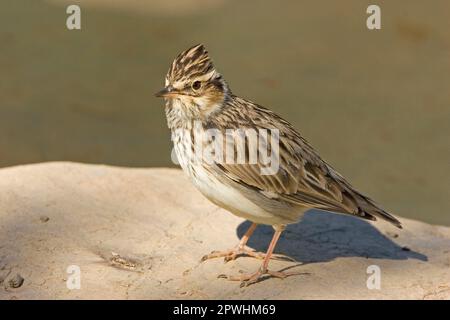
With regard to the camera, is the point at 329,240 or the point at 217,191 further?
the point at 329,240

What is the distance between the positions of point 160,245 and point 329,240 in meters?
1.69

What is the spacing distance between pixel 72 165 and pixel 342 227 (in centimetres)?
301

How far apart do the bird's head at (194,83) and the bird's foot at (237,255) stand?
130cm

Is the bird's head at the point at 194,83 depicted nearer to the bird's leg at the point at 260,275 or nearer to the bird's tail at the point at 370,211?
the bird's leg at the point at 260,275

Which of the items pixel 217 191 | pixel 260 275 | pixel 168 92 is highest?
pixel 168 92

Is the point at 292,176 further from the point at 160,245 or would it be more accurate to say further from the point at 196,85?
the point at 160,245

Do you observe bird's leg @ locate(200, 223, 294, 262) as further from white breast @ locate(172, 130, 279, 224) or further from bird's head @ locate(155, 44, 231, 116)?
bird's head @ locate(155, 44, 231, 116)

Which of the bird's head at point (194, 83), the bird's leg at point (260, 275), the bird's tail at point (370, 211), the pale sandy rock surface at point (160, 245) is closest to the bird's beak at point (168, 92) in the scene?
the bird's head at point (194, 83)

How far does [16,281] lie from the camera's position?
6.62 metres

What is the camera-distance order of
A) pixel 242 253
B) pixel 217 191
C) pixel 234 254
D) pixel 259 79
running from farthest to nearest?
pixel 259 79, pixel 242 253, pixel 234 254, pixel 217 191

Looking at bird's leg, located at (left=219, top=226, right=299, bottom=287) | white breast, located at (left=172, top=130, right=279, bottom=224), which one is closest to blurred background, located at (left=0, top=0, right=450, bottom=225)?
bird's leg, located at (left=219, top=226, right=299, bottom=287)

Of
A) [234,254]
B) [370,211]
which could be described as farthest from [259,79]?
[370,211]

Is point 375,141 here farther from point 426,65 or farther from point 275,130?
point 275,130

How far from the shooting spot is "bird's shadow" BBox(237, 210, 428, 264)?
7.73m
